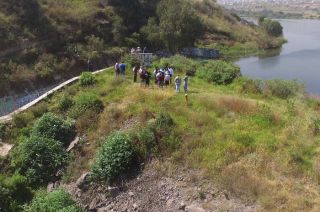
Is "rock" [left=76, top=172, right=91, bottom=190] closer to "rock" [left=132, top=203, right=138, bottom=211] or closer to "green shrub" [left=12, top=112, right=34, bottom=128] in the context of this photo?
"rock" [left=132, top=203, right=138, bottom=211]

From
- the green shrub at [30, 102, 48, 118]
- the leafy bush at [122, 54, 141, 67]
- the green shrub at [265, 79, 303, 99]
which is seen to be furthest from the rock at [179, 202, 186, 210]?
the leafy bush at [122, 54, 141, 67]

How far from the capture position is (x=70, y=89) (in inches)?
930

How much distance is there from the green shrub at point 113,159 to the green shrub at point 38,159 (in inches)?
79.5

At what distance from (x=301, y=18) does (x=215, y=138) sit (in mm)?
138232

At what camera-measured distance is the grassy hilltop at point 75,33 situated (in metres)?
30.8

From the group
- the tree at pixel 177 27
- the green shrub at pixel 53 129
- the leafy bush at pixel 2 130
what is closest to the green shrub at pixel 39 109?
the leafy bush at pixel 2 130

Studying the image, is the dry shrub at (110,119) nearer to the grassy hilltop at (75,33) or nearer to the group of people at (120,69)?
the group of people at (120,69)

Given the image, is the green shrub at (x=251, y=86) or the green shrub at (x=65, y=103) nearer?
the green shrub at (x=65, y=103)

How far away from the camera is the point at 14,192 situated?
16.8 meters

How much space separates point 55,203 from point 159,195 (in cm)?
344

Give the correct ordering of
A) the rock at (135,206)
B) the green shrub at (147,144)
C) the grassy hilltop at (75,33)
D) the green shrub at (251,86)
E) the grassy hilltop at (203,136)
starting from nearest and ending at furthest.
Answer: the grassy hilltop at (203,136)
the rock at (135,206)
the green shrub at (147,144)
the green shrub at (251,86)
the grassy hilltop at (75,33)

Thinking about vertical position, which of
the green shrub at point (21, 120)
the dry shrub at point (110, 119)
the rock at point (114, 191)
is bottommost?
the rock at point (114, 191)

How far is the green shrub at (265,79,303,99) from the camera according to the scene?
2479 cm

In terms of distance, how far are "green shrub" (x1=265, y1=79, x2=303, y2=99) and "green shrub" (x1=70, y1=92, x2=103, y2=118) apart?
9.47 meters
